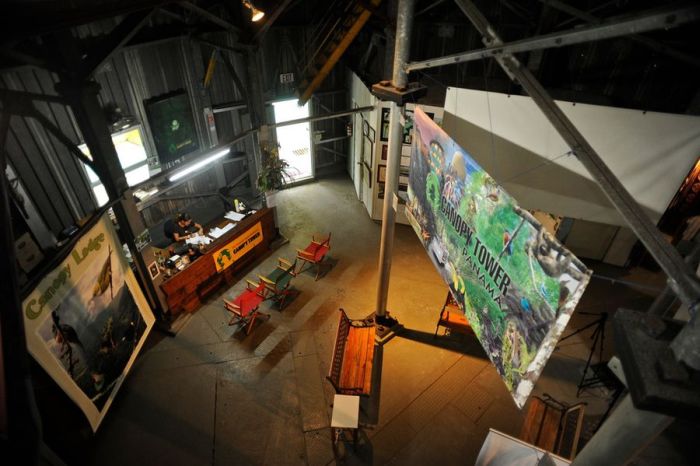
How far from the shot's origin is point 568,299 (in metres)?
3.00

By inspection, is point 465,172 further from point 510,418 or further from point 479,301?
point 510,418

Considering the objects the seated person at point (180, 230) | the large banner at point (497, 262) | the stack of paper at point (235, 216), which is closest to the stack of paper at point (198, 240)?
the seated person at point (180, 230)

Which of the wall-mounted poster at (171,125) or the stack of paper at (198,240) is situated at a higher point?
the wall-mounted poster at (171,125)

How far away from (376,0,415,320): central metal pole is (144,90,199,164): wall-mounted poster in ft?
21.6

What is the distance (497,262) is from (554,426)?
3.71 metres

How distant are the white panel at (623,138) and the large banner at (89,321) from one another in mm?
6842

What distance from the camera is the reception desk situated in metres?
8.45

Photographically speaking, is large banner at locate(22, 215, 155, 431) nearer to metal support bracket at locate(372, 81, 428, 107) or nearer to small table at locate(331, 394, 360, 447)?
small table at locate(331, 394, 360, 447)

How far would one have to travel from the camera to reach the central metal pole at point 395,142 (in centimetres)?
516

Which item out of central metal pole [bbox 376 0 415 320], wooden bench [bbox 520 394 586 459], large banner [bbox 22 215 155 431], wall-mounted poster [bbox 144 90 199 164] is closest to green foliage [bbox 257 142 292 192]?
wall-mounted poster [bbox 144 90 199 164]

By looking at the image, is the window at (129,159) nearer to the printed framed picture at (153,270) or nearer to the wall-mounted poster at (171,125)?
the wall-mounted poster at (171,125)

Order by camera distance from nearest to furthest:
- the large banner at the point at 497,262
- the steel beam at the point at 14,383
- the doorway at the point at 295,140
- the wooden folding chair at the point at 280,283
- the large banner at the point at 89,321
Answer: the steel beam at the point at 14,383
the large banner at the point at 497,262
the large banner at the point at 89,321
the wooden folding chair at the point at 280,283
the doorway at the point at 295,140

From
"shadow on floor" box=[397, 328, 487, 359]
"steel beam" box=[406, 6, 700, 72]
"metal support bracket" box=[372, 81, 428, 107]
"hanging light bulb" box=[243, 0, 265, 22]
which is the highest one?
"hanging light bulb" box=[243, 0, 265, 22]

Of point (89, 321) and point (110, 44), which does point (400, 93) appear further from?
point (89, 321)
